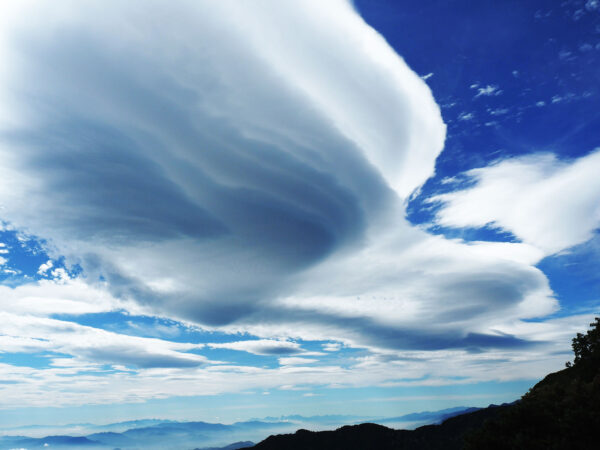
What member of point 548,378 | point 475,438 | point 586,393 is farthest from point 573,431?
point 548,378

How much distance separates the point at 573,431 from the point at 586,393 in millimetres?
4468

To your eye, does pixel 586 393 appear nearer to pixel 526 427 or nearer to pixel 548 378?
pixel 526 427

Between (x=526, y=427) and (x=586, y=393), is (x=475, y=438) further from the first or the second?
(x=586, y=393)

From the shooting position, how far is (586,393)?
44094 millimetres

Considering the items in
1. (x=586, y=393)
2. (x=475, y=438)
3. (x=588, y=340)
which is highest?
(x=588, y=340)

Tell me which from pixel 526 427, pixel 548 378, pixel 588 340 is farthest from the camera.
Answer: pixel 548 378

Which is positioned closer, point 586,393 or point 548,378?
point 586,393

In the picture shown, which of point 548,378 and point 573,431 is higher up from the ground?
point 548,378

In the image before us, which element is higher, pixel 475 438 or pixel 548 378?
pixel 548 378

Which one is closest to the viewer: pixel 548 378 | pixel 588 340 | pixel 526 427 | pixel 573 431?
pixel 573 431

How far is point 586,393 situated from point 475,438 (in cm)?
1443

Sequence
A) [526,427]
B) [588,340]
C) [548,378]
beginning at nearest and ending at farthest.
→ [526,427] < [588,340] < [548,378]

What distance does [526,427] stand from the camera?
159 ft

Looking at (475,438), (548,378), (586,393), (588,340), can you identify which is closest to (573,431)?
(586,393)
